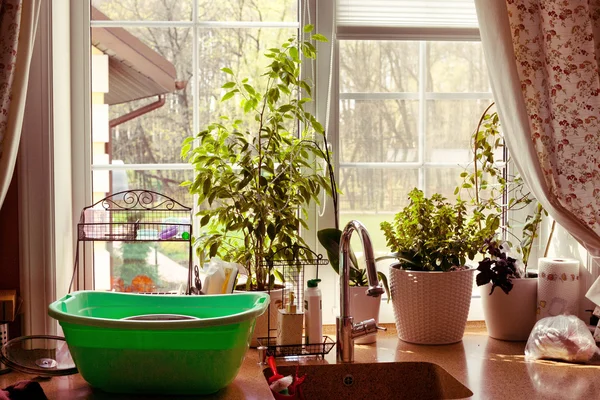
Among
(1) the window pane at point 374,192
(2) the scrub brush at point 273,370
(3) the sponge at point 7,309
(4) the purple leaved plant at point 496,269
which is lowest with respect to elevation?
(2) the scrub brush at point 273,370

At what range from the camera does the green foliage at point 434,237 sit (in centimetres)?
236

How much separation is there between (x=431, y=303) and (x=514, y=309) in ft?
0.95

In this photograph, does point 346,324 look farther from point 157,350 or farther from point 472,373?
point 157,350

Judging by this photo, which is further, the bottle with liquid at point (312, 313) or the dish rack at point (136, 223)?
the dish rack at point (136, 223)

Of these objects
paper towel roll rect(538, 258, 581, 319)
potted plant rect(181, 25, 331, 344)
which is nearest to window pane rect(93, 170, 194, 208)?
potted plant rect(181, 25, 331, 344)

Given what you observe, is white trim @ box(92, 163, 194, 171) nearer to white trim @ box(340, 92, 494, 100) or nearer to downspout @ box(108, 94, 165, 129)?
downspout @ box(108, 94, 165, 129)

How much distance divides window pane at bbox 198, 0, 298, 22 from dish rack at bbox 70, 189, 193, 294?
1.99 feet

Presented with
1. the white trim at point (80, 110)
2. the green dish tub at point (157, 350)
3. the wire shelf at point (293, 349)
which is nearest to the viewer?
the green dish tub at point (157, 350)

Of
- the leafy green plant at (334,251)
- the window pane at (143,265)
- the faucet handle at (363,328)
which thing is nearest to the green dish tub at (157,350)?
the faucet handle at (363,328)

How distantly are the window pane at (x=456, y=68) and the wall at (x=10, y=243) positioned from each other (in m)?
1.36

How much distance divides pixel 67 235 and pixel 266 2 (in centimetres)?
97

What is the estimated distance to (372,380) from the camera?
2238mm

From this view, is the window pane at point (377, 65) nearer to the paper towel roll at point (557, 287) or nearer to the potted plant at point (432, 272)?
the potted plant at point (432, 272)

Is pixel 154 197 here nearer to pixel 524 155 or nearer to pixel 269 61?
pixel 269 61
